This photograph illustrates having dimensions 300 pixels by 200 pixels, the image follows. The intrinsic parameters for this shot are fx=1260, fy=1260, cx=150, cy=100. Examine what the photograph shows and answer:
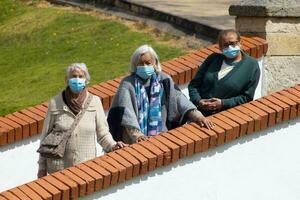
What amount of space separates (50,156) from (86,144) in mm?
292

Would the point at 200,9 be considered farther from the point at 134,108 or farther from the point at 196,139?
the point at 196,139

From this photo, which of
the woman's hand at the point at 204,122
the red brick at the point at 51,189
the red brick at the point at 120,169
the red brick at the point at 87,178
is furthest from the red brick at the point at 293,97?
the red brick at the point at 51,189

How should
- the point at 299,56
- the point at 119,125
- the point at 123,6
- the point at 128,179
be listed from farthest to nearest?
1. the point at 123,6
2. the point at 299,56
3. the point at 119,125
4. the point at 128,179

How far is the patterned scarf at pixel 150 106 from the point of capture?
32.2 feet

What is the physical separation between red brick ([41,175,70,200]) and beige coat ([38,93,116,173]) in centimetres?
51

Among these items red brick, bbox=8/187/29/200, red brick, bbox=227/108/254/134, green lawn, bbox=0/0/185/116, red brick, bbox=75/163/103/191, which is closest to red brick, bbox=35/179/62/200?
red brick, bbox=8/187/29/200

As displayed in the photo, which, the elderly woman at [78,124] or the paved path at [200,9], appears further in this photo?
the paved path at [200,9]

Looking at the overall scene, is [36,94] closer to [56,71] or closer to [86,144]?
[56,71]

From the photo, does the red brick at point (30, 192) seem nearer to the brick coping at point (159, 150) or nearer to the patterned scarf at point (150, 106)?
the brick coping at point (159, 150)

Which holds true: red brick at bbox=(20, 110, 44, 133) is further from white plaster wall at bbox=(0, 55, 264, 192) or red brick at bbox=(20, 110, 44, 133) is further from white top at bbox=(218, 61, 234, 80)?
white top at bbox=(218, 61, 234, 80)

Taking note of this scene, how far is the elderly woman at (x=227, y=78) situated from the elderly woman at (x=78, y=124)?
111 cm

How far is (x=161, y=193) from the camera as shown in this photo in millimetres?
9438

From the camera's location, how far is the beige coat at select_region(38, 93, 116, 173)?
955cm

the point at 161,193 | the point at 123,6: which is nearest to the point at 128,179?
the point at 161,193
